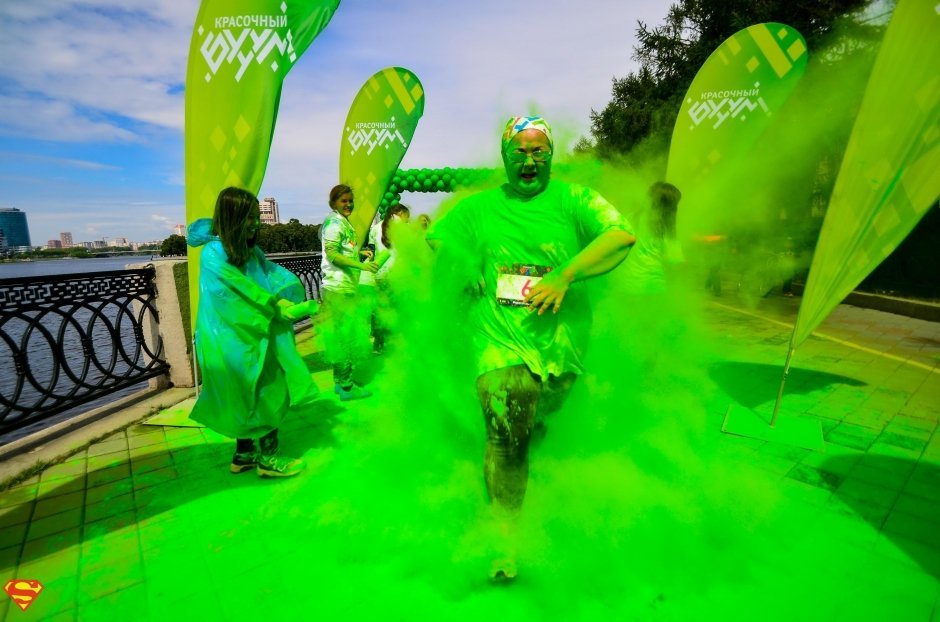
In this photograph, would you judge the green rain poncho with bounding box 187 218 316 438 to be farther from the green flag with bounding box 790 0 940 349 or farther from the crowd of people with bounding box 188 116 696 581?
the green flag with bounding box 790 0 940 349

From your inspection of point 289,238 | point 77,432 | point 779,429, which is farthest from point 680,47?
point 77,432

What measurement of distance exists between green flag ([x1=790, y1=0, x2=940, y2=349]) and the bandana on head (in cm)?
210

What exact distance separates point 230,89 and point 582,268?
3811 millimetres

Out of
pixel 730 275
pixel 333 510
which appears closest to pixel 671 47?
pixel 730 275

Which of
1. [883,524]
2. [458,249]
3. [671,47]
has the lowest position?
[883,524]

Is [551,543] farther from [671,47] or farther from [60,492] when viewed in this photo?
[671,47]

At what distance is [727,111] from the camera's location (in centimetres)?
696

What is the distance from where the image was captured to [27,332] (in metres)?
4.18

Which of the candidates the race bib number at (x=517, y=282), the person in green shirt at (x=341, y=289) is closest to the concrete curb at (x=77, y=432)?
the person in green shirt at (x=341, y=289)

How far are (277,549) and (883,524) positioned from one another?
137 inches

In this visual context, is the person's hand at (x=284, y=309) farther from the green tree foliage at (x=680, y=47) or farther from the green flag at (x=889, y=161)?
the green tree foliage at (x=680, y=47)

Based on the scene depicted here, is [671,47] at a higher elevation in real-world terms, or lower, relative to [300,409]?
higher

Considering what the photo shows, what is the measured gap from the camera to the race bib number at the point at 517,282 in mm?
2363

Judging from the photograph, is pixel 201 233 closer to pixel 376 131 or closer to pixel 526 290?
pixel 526 290
